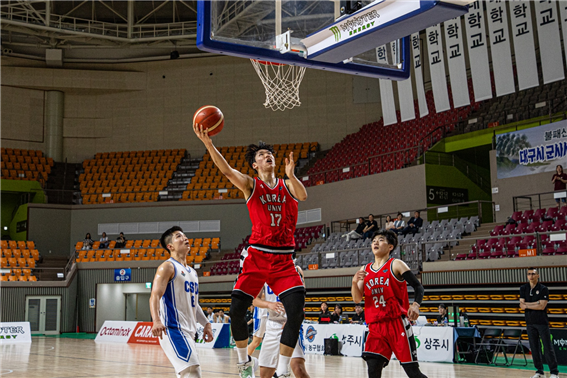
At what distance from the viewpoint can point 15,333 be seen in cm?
2081

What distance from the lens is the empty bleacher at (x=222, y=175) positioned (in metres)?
29.3

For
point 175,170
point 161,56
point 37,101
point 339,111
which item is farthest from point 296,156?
point 37,101

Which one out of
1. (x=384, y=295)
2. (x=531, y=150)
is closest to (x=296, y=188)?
(x=384, y=295)

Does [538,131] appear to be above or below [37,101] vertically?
below

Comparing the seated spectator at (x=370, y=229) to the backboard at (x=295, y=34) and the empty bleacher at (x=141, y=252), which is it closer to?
the empty bleacher at (x=141, y=252)

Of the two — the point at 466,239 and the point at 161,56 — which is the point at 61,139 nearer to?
the point at 161,56

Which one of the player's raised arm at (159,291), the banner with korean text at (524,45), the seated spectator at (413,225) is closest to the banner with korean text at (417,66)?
the banner with korean text at (524,45)

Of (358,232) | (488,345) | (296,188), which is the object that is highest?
(358,232)

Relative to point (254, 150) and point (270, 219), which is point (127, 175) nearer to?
point (254, 150)

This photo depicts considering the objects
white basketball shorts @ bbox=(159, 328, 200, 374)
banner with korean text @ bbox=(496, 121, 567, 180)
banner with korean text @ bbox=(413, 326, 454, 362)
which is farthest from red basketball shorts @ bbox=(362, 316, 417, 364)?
banner with korean text @ bbox=(496, 121, 567, 180)

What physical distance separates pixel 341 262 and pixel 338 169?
714cm

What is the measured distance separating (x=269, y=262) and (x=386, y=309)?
130 centimetres

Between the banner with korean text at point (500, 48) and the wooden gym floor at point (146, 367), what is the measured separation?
9.90 m

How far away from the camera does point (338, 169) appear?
2619 centimetres
